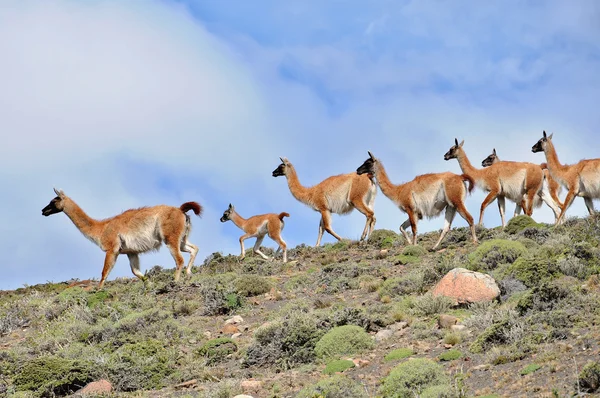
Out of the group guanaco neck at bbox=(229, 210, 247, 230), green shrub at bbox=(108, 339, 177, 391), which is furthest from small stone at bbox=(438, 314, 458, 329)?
guanaco neck at bbox=(229, 210, 247, 230)

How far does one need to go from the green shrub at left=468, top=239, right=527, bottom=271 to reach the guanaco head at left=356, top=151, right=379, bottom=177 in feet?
26.0

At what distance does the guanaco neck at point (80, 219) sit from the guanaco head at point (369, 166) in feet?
28.5

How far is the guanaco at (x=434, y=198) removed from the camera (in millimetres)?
20453

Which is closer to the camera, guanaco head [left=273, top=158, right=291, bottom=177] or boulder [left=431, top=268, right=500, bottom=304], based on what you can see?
boulder [left=431, top=268, right=500, bottom=304]

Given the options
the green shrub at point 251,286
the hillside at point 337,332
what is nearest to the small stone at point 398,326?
the hillside at point 337,332

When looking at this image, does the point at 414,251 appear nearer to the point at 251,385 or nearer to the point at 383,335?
the point at 383,335

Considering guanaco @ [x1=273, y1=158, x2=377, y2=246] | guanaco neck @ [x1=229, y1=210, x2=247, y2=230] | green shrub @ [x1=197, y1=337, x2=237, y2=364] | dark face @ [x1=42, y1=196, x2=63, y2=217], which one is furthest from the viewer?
guanaco neck @ [x1=229, y1=210, x2=247, y2=230]

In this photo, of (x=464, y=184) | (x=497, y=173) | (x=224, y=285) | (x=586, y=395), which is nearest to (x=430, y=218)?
(x=464, y=184)

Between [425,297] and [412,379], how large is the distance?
403cm

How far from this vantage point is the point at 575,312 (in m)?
11.5

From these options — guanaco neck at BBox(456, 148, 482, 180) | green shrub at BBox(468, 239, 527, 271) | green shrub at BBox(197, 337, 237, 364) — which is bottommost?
green shrub at BBox(197, 337, 237, 364)

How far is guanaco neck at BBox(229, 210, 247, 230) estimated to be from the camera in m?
27.3

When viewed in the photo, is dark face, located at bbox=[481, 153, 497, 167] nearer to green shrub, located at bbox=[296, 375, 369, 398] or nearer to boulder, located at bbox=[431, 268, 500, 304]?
boulder, located at bbox=[431, 268, 500, 304]

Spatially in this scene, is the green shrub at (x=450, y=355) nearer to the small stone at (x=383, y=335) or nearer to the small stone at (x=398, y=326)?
the small stone at (x=383, y=335)
